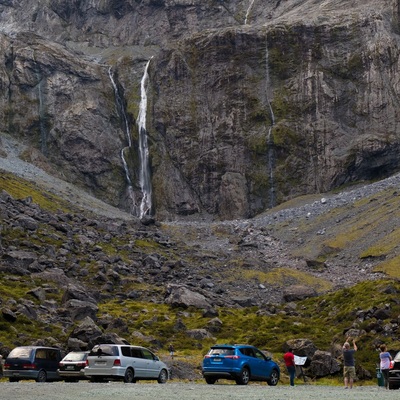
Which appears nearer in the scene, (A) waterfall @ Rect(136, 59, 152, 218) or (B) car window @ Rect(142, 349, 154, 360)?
(B) car window @ Rect(142, 349, 154, 360)

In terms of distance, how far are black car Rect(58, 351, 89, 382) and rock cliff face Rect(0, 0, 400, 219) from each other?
132 m

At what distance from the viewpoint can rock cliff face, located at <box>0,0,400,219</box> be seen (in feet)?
592

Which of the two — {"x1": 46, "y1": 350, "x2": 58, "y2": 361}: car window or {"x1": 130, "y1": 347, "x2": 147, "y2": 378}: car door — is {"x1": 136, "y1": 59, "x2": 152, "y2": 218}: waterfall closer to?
{"x1": 46, "y1": 350, "x2": 58, "y2": 361}: car window

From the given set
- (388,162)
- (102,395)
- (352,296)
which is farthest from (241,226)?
(102,395)

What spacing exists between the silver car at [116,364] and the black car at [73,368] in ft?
4.75

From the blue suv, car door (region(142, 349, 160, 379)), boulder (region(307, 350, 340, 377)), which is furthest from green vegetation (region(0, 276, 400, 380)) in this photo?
car door (region(142, 349, 160, 379))

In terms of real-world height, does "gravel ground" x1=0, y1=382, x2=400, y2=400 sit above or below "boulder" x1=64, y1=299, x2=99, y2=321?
below

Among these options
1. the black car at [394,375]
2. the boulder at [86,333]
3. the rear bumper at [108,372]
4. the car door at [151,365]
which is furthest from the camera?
the boulder at [86,333]

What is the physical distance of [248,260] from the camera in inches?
4724

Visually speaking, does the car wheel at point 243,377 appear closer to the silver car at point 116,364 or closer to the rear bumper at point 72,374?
the silver car at point 116,364

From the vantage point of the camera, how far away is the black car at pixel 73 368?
44.5 m

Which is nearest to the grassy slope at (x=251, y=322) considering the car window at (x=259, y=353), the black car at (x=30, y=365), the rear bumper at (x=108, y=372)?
the car window at (x=259, y=353)

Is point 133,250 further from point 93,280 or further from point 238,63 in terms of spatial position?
point 238,63

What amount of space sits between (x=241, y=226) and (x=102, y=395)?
389 feet
